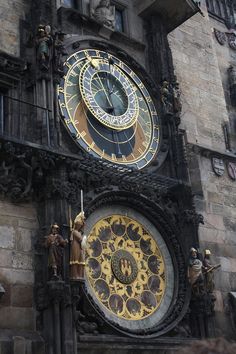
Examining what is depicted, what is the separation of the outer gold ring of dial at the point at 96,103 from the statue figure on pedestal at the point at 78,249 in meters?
2.44

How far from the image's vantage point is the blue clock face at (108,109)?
9742 mm

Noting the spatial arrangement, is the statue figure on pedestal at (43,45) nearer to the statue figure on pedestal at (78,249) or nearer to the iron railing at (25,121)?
the iron railing at (25,121)

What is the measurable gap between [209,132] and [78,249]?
562 cm

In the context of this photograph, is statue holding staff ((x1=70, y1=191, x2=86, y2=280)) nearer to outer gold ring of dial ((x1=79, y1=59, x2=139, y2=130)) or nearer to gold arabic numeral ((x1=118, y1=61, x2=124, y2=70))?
outer gold ring of dial ((x1=79, y1=59, x2=139, y2=130))

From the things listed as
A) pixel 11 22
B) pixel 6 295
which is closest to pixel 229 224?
pixel 6 295

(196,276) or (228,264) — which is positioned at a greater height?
(228,264)

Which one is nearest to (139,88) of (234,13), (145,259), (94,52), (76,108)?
(94,52)

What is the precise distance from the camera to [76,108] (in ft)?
32.0

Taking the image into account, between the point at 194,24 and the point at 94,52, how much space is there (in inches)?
171

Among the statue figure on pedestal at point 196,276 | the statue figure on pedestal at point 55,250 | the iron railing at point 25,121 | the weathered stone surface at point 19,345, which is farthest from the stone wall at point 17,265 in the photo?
the statue figure on pedestal at point 196,276

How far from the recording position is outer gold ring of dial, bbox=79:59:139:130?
999 cm

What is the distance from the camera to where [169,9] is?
12.3 metres

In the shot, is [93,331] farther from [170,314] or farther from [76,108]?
[76,108]

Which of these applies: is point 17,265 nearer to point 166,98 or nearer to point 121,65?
point 121,65
